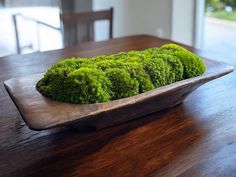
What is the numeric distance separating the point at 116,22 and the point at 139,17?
290 millimetres

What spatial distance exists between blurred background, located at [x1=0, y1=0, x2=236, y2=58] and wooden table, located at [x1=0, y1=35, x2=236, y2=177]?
7.03 feet

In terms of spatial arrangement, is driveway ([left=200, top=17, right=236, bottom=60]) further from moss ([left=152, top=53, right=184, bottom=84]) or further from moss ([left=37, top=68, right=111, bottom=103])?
moss ([left=37, top=68, right=111, bottom=103])

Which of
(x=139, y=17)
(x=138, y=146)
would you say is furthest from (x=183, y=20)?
(x=138, y=146)

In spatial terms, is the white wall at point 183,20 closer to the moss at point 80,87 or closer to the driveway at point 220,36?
the driveway at point 220,36

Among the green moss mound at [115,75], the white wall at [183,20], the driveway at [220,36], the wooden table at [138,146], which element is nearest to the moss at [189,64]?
the green moss mound at [115,75]

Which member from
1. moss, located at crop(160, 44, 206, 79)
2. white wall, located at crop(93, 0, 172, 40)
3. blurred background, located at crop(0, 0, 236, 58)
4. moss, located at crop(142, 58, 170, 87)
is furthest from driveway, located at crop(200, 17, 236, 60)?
moss, located at crop(142, 58, 170, 87)

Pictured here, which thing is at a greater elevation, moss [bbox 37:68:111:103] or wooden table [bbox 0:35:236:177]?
moss [bbox 37:68:111:103]

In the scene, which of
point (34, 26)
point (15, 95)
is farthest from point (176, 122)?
point (34, 26)

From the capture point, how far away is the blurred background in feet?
10.0

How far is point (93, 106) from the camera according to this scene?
0.82 m

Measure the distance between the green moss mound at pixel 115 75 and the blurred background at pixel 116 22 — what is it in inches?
86.4

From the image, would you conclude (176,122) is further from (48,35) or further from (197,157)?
(48,35)

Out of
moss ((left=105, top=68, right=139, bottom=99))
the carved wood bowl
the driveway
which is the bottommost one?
the driveway

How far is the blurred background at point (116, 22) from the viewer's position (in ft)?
10.0
